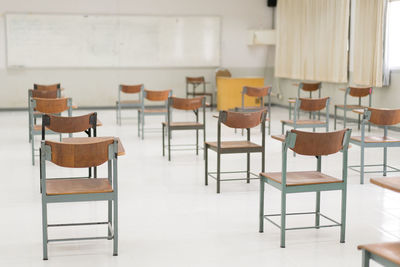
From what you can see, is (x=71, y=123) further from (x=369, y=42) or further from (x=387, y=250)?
(x=369, y=42)

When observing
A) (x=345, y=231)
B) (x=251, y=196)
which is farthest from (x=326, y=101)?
(x=345, y=231)

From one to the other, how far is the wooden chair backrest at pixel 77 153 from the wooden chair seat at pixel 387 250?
63.0 inches

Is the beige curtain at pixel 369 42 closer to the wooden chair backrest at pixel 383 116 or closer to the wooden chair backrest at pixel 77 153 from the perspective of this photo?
the wooden chair backrest at pixel 383 116

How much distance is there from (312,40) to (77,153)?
9076 millimetres

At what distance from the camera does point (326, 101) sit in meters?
7.00

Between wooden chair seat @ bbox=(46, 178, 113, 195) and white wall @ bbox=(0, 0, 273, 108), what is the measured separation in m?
9.26

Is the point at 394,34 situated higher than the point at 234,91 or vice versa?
the point at 394,34

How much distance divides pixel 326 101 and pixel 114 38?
6.82m

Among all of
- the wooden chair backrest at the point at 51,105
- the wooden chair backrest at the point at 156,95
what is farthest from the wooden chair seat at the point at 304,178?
the wooden chair backrest at the point at 156,95

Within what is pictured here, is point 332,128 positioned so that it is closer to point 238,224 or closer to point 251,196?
point 251,196

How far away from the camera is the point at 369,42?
959 centimetres

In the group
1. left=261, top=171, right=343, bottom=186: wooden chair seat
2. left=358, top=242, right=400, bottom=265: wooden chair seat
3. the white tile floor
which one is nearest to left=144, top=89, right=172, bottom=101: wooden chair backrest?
the white tile floor

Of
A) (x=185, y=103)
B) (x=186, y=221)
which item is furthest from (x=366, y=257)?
(x=185, y=103)

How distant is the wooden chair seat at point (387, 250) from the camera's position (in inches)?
91.3
